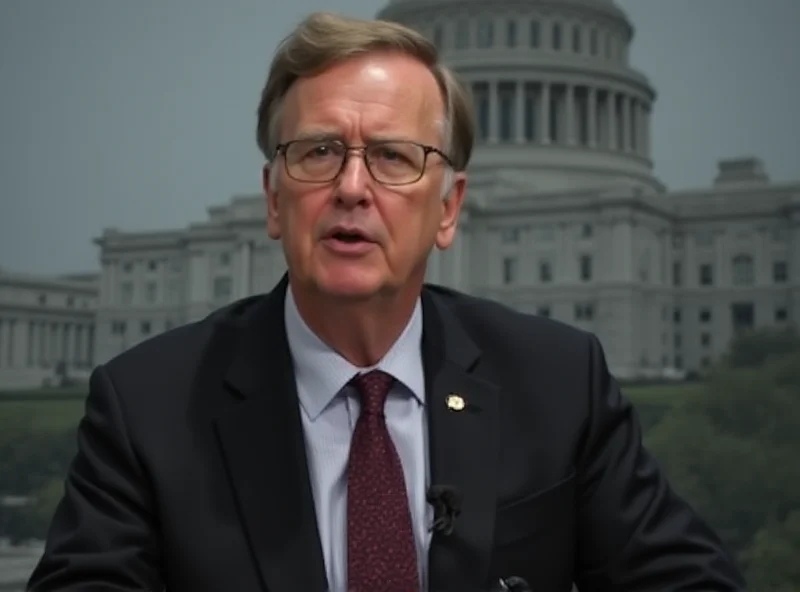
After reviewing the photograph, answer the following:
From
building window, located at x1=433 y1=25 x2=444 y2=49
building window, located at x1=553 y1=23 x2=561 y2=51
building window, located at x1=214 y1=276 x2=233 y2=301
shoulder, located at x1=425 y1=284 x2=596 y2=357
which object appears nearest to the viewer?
shoulder, located at x1=425 y1=284 x2=596 y2=357

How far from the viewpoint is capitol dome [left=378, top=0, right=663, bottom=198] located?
11375 millimetres

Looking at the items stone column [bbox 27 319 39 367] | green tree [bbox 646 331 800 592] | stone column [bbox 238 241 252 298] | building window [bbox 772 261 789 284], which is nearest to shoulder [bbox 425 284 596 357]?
green tree [bbox 646 331 800 592]

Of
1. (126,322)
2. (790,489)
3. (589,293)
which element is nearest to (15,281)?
(126,322)

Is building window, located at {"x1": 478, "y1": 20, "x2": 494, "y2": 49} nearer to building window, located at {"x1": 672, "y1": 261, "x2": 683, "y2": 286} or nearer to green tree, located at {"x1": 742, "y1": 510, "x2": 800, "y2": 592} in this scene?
building window, located at {"x1": 672, "y1": 261, "x2": 683, "y2": 286}

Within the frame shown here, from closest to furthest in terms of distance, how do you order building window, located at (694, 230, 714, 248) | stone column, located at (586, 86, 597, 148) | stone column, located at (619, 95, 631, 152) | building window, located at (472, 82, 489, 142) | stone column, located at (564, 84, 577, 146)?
building window, located at (694, 230, 714, 248) < stone column, located at (619, 95, 631, 152) < building window, located at (472, 82, 489, 142) < stone column, located at (564, 84, 577, 146) < stone column, located at (586, 86, 597, 148)

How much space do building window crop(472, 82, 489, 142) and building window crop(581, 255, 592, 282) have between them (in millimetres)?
4595

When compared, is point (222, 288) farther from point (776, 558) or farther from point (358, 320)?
point (358, 320)

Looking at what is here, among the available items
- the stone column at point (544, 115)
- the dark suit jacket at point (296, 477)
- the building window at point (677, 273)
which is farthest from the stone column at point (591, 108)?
the dark suit jacket at point (296, 477)

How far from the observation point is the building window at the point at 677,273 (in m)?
8.94

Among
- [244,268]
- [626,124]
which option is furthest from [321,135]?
[626,124]

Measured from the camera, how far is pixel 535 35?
44.9ft

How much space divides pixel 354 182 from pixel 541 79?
13.8 m

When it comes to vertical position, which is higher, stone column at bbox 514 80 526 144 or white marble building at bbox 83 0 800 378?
stone column at bbox 514 80 526 144

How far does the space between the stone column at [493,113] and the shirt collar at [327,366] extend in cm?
1216
